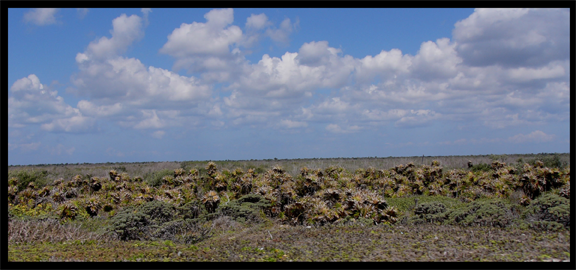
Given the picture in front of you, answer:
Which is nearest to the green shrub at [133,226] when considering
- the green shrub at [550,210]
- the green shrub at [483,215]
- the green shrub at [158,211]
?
the green shrub at [158,211]

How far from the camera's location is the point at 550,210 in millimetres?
6332

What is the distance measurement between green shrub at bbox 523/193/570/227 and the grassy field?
18 mm

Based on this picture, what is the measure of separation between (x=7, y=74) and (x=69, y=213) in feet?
24.2

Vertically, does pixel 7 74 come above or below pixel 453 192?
above

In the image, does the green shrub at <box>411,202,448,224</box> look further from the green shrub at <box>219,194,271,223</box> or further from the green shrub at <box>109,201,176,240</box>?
the green shrub at <box>109,201,176,240</box>

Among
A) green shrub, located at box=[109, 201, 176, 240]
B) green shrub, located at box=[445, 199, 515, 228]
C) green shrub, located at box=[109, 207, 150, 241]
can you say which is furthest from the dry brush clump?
green shrub, located at box=[109, 207, 150, 241]

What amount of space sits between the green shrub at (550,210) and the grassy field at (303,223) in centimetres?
2

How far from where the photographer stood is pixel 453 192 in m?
13.5

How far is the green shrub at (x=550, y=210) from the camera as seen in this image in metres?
6.10

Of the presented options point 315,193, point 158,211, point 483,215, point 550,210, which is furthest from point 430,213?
point 158,211

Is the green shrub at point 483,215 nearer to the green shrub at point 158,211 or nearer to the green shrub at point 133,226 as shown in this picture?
the green shrub at point 133,226

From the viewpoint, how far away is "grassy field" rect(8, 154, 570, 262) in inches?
194
